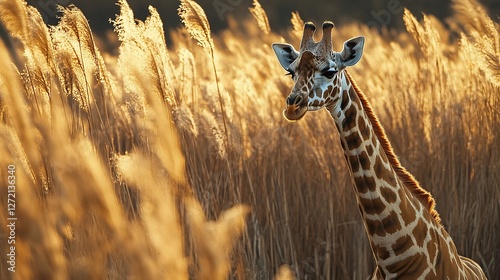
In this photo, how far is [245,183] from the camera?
4223mm

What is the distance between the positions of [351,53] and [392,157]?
0.45 meters

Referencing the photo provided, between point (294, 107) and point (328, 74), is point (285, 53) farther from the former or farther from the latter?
point (294, 107)

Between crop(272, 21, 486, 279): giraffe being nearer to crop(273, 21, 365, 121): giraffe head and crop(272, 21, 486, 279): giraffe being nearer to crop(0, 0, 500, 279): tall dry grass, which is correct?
crop(273, 21, 365, 121): giraffe head

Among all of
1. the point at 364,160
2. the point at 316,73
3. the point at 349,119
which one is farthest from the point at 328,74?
the point at 364,160

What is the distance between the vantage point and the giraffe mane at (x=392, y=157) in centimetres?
333

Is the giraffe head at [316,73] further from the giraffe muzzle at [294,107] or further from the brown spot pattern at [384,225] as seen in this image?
the brown spot pattern at [384,225]

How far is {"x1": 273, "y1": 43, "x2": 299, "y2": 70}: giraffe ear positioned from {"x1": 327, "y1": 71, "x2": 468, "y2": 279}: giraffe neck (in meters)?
0.27

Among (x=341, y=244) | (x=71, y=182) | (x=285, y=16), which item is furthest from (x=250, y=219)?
(x=285, y=16)

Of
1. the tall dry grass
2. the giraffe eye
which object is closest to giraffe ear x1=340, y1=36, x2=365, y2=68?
the giraffe eye

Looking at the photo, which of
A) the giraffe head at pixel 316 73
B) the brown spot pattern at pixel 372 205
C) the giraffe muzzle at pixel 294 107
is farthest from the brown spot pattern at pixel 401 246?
the giraffe muzzle at pixel 294 107

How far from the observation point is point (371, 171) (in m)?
3.20

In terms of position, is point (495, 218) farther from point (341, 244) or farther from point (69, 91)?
point (69, 91)

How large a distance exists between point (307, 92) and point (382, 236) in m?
0.63

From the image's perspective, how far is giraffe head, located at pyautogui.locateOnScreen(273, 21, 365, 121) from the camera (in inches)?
116
